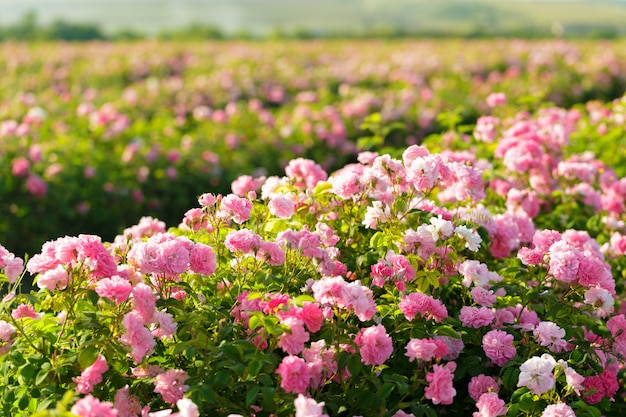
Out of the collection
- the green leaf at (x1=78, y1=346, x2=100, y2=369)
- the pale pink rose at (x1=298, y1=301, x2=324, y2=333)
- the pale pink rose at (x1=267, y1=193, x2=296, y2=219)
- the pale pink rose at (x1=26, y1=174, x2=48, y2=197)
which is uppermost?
the pale pink rose at (x1=267, y1=193, x2=296, y2=219)

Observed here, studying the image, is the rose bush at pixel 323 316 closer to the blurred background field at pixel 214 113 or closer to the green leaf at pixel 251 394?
the green leaf at pixel 251 394

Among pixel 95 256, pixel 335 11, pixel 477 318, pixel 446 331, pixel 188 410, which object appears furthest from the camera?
pixel 335 11

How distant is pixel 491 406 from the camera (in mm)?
2277

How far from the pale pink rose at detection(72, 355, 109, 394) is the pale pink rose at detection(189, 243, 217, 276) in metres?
0.40

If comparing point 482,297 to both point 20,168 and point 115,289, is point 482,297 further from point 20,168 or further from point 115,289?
point 20,168

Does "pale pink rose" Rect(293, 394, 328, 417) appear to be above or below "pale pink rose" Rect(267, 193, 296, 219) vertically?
below

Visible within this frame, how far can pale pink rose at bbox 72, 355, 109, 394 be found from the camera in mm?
2148

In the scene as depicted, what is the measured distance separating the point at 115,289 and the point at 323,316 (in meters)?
0.62

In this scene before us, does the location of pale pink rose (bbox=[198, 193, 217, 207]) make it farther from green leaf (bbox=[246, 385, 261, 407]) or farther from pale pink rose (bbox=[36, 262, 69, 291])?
green leaf (bbox=[246, 385, 261, 407])

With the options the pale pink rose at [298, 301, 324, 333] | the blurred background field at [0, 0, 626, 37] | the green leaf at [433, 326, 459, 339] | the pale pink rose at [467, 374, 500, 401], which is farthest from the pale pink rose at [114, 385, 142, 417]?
the blurred background field at [0, 0, 626, 37]

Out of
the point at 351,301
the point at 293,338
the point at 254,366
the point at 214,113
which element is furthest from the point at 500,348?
the point at 214,113

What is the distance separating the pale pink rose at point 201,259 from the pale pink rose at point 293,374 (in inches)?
16.7

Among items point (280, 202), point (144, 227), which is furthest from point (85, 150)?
point (280, 202)

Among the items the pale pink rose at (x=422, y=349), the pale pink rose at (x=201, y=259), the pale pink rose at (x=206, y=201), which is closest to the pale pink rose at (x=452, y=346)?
the pale pink rose at (x=422, y=349)
